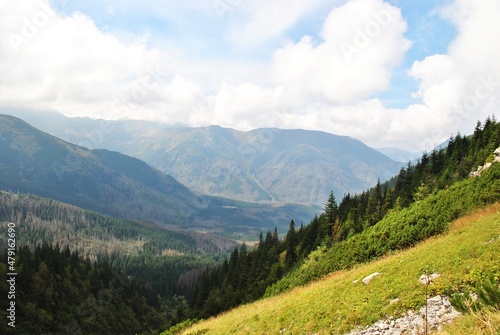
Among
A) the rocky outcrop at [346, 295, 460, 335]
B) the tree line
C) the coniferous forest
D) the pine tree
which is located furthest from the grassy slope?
the pine tree

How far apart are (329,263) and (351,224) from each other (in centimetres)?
2867

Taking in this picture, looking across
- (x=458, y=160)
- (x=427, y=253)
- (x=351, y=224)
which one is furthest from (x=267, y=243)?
(x=427, y=253)

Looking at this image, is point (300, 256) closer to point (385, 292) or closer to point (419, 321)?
point (385, 292)

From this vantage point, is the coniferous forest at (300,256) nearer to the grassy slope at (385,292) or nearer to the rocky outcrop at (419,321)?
the grassy slope at (385,292)

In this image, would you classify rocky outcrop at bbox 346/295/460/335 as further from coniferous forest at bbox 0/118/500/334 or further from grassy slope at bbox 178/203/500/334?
coniferous forest at bbox 0/118/500/334

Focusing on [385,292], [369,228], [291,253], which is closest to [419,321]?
[385,292]

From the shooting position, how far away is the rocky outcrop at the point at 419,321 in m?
13.9

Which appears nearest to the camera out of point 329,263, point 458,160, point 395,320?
point 395,320

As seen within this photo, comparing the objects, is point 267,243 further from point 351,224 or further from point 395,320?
point 395,320

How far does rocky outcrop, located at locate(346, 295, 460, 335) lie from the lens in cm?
1394

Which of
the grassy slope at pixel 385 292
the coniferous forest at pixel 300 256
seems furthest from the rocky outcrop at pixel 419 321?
the coniferous forest at pixel 300 256

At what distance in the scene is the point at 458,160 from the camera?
2734 inches

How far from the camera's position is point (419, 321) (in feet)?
48.3

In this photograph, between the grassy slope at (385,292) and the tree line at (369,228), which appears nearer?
the grassy slope at (385,292)
